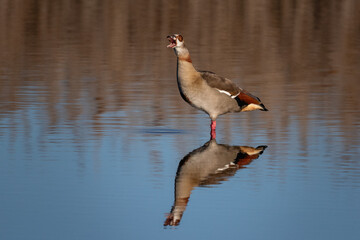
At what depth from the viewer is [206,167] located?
29.7ft

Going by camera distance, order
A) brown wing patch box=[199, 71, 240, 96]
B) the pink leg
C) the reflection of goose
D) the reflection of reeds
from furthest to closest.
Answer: the reflection of reeds < brown wing patch box=[199, 71, 240, 96] < the pink leg < the reflection of goose

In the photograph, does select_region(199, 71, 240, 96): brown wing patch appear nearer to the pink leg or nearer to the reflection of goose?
the pink leg

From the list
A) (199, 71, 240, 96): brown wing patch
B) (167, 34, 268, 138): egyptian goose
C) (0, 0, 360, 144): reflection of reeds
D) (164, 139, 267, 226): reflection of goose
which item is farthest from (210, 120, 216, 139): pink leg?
(0, 0, 360, 144): reflection of reeds

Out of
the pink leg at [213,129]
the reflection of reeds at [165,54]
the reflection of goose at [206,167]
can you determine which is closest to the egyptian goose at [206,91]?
the pink leg at [213,129]

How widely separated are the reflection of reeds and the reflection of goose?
1.59 metres

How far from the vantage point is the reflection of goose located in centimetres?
773

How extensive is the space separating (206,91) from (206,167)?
2356mm

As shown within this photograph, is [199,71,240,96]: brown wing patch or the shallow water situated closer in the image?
the shallow water

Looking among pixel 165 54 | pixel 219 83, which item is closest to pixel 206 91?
pixel 219 83

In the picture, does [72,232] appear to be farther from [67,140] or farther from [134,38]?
[134,38]

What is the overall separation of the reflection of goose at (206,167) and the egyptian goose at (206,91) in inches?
31.4

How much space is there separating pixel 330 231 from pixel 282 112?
5605 millimetres

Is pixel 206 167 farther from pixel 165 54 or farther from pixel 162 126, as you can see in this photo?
pixel 165 54

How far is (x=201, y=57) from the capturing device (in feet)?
60.4
